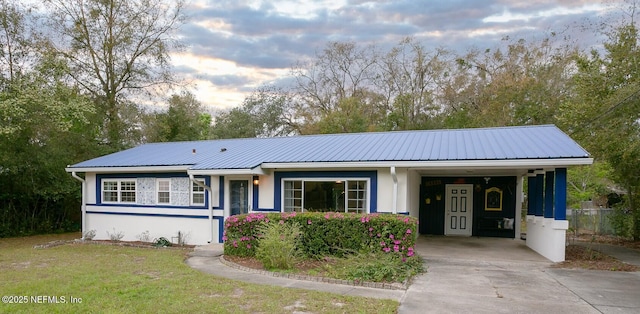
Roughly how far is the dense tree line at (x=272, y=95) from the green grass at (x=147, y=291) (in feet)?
17.5

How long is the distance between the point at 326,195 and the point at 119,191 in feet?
24.4

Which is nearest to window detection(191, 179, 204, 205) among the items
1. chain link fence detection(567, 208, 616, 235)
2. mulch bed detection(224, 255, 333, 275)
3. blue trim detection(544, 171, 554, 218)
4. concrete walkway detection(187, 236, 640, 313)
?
concrete walkway detection(187, 236, 640, 313)

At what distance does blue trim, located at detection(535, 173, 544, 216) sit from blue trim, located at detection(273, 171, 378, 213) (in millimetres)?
4450

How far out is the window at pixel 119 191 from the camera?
13320mm

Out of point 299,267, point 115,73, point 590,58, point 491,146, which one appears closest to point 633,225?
point 590,58

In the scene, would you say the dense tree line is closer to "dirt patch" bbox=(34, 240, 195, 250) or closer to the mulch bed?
"dirt patch" bbox=(34, 240, 195, 250)

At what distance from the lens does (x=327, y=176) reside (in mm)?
10844

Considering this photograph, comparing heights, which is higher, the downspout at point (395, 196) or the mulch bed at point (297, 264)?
→ the downspout at point (395, 196)

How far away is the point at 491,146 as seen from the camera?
33.7 feet

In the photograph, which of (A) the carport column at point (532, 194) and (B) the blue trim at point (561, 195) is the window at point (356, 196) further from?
(A) the carport column at point (532, 194)

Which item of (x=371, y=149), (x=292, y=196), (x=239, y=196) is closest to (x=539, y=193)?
(x=371, y=149)

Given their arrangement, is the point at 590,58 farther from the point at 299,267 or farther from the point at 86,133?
the point at 86,133

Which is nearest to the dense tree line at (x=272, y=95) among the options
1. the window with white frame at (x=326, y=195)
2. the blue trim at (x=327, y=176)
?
the blue trim at (x=327, y=176)

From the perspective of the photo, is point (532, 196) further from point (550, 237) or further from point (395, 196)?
point (395, 196)
